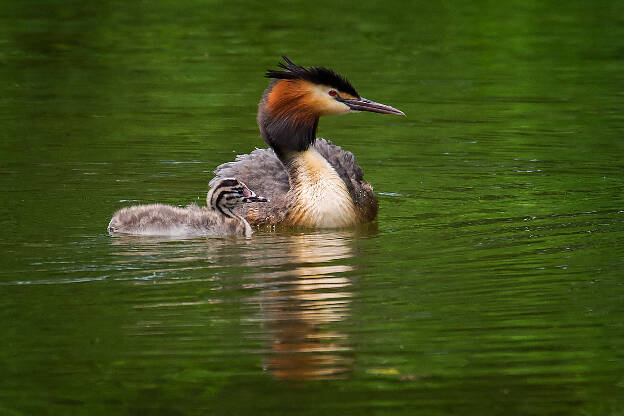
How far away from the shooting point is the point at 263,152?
38.1 feet

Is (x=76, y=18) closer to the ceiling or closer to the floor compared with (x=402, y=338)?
closer to the ceiling

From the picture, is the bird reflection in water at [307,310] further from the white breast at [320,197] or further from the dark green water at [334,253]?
the white breast at [320,197]

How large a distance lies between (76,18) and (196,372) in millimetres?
18493

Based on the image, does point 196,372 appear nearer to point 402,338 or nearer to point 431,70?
point 402,338

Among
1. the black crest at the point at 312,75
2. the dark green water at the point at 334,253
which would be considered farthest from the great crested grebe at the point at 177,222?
the black crest at the point at 312,75

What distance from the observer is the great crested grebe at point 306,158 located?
10.3 meters

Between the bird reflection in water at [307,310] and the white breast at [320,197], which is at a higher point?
the white breast at [320,197]

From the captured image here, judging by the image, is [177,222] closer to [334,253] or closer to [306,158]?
[334,253]

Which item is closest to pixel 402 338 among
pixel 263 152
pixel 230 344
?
pixel 230 344

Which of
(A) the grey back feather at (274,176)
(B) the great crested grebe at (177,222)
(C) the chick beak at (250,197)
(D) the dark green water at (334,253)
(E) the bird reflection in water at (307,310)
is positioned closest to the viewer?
(D) the dark green water at (334,253)

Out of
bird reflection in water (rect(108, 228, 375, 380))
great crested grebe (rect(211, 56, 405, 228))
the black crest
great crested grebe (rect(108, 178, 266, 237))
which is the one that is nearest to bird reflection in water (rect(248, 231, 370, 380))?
bird reflection in water (rect(108, 228, 375, 380))

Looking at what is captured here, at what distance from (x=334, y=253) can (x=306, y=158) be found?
1.56m

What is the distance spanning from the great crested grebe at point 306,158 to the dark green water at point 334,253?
0.77ft

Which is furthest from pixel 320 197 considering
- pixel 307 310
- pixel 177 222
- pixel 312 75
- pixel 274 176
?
pixel 307 310
